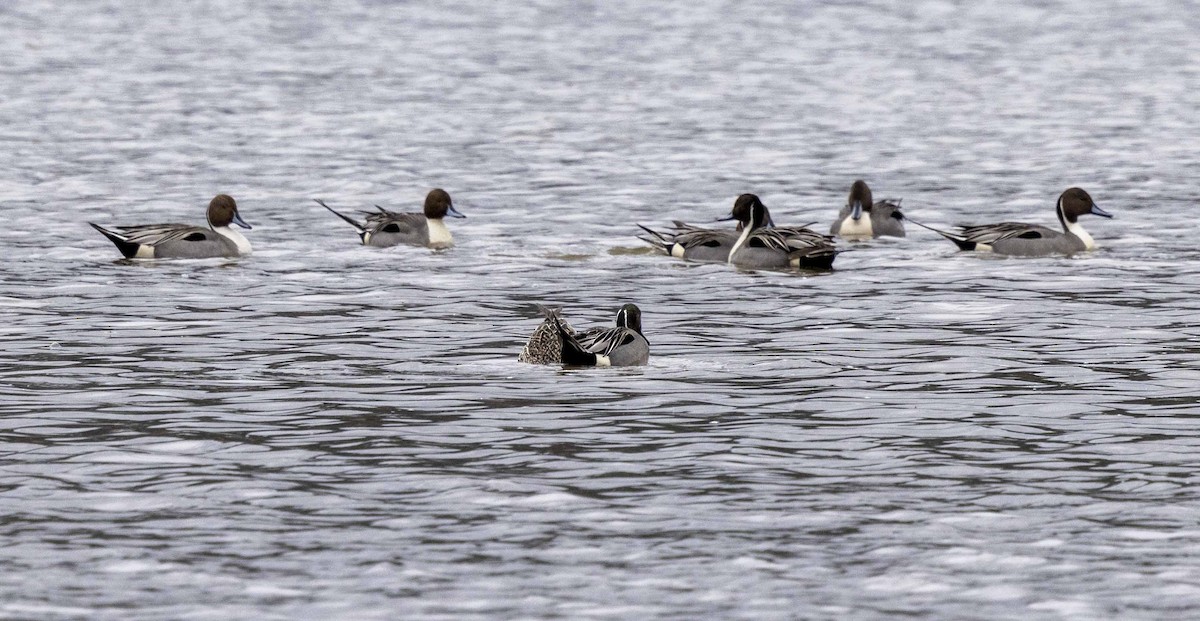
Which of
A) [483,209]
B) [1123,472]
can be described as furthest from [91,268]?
[1123,472]

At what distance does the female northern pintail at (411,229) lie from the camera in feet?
76.7

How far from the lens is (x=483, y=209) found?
87.1 feet

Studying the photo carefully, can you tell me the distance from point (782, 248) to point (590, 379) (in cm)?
683

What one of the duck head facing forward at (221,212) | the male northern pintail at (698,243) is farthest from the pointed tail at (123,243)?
the male northern pintail at (698,243)

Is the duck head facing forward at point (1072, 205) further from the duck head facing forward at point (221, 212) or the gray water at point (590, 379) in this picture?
the duck head facing forward at point (221, 212)

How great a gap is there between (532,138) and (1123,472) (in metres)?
22.8

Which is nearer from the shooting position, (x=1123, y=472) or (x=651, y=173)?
(x=1123, y=472)

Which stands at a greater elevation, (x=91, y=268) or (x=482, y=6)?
(x=482, y=6)

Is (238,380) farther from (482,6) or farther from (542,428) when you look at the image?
(482,6)

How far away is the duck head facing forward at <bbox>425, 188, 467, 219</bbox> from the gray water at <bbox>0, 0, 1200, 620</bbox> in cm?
59

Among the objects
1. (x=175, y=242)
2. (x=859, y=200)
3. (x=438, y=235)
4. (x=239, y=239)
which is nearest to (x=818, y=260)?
(x=859, y=200)

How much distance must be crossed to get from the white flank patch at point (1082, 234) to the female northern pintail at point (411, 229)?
6.79 metres

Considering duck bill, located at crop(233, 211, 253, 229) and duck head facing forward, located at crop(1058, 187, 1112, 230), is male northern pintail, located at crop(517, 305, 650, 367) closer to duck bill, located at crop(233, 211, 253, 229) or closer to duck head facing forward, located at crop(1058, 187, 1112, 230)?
duck bill, located at crop(233, 211, 253, 229)

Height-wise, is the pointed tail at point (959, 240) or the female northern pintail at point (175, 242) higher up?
the female northern pintail at point (175, 242)
